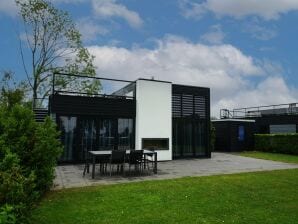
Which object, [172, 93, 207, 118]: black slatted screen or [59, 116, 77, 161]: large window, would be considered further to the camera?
[172, 93, 207, 118]: black slatted screen

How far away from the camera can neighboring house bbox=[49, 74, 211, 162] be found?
14477 millimetres

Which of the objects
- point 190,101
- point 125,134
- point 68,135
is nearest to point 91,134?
point 68,135

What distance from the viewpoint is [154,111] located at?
16219 mm

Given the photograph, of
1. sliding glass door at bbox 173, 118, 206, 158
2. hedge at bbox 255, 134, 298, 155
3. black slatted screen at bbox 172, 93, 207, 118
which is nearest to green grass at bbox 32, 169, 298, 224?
sliding glass door at bbox 173, 118, 206, 158

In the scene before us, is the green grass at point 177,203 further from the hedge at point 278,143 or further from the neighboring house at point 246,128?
the neighboring house at point 246,128

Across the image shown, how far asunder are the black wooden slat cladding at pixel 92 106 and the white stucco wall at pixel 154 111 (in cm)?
53

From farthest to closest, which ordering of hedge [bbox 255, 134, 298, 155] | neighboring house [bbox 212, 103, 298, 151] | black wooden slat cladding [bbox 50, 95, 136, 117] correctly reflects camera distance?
neighboring house [bbox 212, 103, 298, 151]
hedge [bbox 255, 134, 298, 155]
black wooden slat cladding [bbox 50, 95, 136, 117]

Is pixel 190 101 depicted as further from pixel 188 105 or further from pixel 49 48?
pixel 49 48

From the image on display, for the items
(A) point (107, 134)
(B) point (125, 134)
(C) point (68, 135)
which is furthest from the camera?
(B) point (125, 134)

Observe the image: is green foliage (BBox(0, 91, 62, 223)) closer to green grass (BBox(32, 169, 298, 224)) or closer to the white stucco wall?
green grass (BBox(32, 169, 298, 224))

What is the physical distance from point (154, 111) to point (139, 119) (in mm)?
1009

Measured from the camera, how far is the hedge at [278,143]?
68.8ft

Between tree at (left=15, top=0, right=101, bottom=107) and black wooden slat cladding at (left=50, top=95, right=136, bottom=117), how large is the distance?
27.1 ft

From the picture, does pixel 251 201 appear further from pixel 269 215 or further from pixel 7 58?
pixel 7 58
